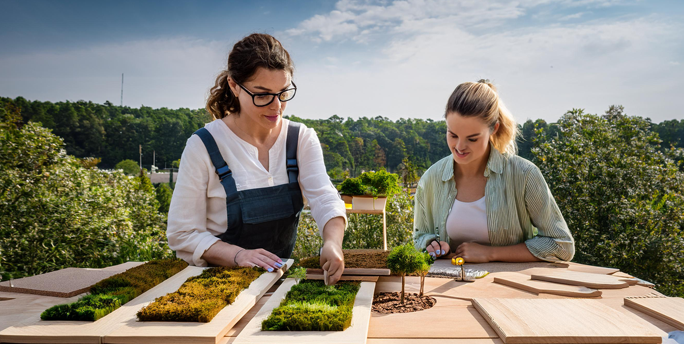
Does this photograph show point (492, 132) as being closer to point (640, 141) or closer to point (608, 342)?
point (608, 342)

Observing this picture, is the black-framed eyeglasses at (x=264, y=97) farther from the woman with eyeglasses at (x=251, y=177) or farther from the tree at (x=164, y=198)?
the tree at (x=164, y=198)

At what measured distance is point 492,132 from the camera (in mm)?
2506

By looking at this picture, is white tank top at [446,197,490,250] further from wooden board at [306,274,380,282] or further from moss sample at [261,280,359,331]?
moss sample at [261,280,359,331]

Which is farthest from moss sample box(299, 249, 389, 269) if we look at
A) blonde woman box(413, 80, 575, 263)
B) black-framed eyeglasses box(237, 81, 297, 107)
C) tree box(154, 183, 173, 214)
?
tree box(154, 183, 173, 214)

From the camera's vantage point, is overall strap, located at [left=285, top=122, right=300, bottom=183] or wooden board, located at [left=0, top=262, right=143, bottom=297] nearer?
wooden board, located at [left=0, top=262, right=143, bottom=297]

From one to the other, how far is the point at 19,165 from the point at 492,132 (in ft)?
18.2

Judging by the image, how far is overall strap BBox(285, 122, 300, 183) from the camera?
92.9 inches

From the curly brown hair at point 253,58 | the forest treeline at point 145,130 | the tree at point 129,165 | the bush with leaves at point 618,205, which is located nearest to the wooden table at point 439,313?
the curly brown hair at point 253,58

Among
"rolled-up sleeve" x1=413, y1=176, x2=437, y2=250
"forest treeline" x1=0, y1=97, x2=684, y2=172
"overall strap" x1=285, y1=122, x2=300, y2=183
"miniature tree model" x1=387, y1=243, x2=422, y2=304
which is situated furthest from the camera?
"forest treeline" x1=0, y1=97, x2=684, y2=172

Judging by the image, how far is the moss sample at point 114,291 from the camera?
1.28m

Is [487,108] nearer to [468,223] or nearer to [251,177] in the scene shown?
[468,223]

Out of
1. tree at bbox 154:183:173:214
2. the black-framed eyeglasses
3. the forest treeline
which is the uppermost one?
the forest treeline

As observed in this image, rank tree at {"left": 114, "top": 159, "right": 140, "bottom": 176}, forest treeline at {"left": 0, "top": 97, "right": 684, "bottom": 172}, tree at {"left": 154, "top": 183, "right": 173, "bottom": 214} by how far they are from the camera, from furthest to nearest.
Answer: tree at {"left": 114, "top": 159, "right": 140, "bottom": 176}
tree at {"left": 154, "top": 183, "right": 173, "bottom": 214}
forest treeline at {"left": 0, "top": 97, "right": 684, "bottom": 172}

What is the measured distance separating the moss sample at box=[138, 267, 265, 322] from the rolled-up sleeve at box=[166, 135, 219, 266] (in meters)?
0.28
